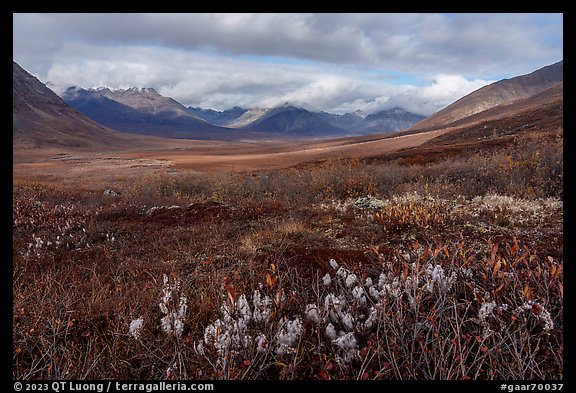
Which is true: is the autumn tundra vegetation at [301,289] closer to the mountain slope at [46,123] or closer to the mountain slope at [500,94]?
the mountain slope at [46,123]

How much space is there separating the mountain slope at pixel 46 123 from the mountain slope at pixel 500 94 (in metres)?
143

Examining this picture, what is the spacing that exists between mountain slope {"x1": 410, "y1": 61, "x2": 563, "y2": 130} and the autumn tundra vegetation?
145 m

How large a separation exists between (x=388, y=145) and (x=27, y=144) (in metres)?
124

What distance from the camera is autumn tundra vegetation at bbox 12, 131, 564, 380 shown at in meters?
2.62

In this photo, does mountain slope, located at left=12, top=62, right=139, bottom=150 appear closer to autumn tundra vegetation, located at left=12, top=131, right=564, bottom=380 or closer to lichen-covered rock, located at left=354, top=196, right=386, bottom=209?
autumn tundra vegetation, located at left=12, top=131, right=564, bottom=380

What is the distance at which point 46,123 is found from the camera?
6206 inches

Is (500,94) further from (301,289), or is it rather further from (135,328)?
(135,328)

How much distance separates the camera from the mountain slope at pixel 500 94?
143 m

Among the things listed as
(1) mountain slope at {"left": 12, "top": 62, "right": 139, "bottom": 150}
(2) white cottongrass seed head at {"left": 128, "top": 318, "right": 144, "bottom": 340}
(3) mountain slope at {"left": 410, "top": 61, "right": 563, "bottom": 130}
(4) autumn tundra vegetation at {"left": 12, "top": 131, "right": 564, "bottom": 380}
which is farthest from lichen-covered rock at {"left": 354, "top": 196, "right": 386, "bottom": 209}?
(3) mountain slope at {"left": 410, "top": 61, "right": 563, "bottom": 130}

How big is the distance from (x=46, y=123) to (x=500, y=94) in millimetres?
207036

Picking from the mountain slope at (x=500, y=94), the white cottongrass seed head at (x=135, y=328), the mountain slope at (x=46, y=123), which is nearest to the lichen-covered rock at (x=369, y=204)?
the white cottongrass seed head at (x=135, y=328)

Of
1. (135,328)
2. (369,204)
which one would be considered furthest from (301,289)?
(369,204)

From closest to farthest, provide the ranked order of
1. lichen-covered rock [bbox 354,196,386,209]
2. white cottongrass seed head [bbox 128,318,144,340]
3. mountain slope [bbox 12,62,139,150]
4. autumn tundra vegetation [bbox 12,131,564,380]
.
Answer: autumn tundra vegetation [bbox 12,131,564,380], white cottongrass seed head [bbox 128,318,144,340], lichen-covered rock [bbox 354,196,386,209], mountain slope [bbox 12,62,139,150]
